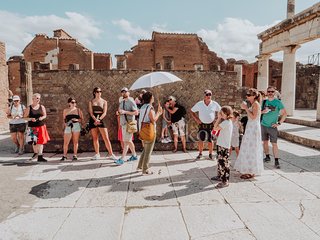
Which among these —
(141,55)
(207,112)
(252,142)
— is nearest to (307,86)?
(141,55)

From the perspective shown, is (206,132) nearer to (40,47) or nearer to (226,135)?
(226,135)

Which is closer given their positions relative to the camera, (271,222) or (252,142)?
(271,222)

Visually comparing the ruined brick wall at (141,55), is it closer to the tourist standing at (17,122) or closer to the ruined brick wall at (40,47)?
the ruined brick wall at (40,47)

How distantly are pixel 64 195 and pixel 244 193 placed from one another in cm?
333

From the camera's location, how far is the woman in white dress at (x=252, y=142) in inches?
207

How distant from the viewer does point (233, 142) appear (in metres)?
6.92

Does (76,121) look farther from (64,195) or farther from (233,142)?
(233,142)

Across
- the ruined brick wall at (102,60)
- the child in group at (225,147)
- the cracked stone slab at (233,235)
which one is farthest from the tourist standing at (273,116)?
the ruined brick wall at (102,60)

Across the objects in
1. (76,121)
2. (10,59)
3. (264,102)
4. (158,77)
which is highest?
(10,59)

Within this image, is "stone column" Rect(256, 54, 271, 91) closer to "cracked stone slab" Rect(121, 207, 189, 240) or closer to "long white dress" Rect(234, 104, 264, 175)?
"long white dress" Rect(234, 104, 264, 175)

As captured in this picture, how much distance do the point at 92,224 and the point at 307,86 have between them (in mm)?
28566

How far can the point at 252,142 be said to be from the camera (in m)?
5.36

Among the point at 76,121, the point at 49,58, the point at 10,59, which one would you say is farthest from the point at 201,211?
the point at 49,58

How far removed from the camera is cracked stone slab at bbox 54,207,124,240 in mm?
3219
